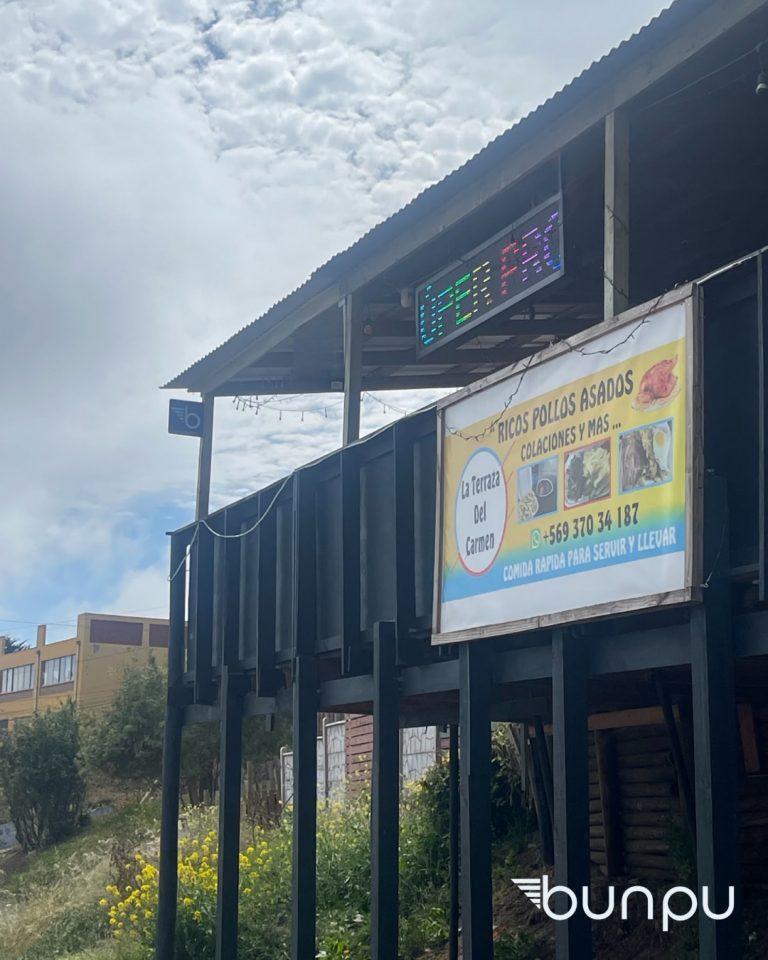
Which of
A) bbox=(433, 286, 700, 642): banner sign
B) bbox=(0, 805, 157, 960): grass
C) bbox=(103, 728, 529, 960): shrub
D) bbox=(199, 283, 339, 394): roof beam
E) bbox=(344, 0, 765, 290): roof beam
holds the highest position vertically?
bbox=(344, 0, 765, 290): roof beam

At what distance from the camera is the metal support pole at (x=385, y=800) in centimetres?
750

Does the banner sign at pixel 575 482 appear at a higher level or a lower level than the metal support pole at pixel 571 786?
higher

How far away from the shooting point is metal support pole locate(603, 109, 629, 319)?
700cm

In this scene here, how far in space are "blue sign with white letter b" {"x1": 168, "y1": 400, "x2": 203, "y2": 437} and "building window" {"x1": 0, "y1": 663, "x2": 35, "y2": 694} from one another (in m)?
43.8

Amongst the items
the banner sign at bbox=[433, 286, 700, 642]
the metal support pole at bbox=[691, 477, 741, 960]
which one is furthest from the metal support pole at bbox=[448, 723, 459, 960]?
the metal support pole at bbox=[691, 477, 741, 960]

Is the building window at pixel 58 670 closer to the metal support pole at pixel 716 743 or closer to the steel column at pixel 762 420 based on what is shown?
the metal support pole at pixel 716 743

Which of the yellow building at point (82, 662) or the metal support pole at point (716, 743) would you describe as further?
the yellow building at point (82, 662)

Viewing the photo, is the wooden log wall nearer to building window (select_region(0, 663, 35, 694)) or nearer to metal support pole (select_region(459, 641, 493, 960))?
metal support pole (select_region(459, 641, 493, 960))

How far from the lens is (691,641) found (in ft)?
18.2

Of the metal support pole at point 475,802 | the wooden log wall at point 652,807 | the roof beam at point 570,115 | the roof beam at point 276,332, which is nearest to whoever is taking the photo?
the roof beam at point 570,115

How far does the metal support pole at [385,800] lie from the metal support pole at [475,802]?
77cm

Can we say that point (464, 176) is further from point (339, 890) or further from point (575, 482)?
point (339, 890)

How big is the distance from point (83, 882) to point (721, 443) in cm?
1507

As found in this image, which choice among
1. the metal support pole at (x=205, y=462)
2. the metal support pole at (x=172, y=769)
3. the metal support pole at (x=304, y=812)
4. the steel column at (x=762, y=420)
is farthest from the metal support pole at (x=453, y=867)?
the steel column at (x=762, y=420)
